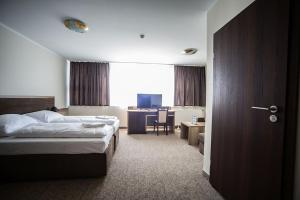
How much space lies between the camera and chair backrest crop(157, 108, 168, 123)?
4270mm

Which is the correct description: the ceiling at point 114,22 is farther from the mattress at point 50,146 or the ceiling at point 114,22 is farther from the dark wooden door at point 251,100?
the mattress at point 50,146

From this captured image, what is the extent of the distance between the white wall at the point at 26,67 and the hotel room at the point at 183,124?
0.02 m

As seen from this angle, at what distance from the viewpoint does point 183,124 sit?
394 centimetres

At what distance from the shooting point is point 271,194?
3.39 feet

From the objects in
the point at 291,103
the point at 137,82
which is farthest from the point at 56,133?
the point at 137,82

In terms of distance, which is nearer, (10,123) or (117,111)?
Answer: (10,123)

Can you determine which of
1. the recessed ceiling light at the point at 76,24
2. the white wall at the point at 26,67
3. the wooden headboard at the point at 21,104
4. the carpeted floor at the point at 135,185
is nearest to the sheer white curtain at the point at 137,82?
the white wall at the point at 26,67

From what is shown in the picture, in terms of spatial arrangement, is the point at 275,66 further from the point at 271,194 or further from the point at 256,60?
the point at 271,194

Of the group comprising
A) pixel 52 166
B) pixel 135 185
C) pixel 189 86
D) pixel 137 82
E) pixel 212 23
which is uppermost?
pixel 212 23

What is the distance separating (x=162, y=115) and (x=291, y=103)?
11.3 ft

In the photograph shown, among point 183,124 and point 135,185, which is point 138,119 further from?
point 135,185

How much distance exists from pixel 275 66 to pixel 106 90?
183 inches

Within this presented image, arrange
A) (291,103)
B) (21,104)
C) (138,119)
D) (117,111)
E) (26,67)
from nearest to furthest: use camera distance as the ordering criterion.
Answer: (291,103), (21,104), (26,67), (138,119), (117,111)

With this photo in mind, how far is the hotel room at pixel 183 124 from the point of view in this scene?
1.02m
